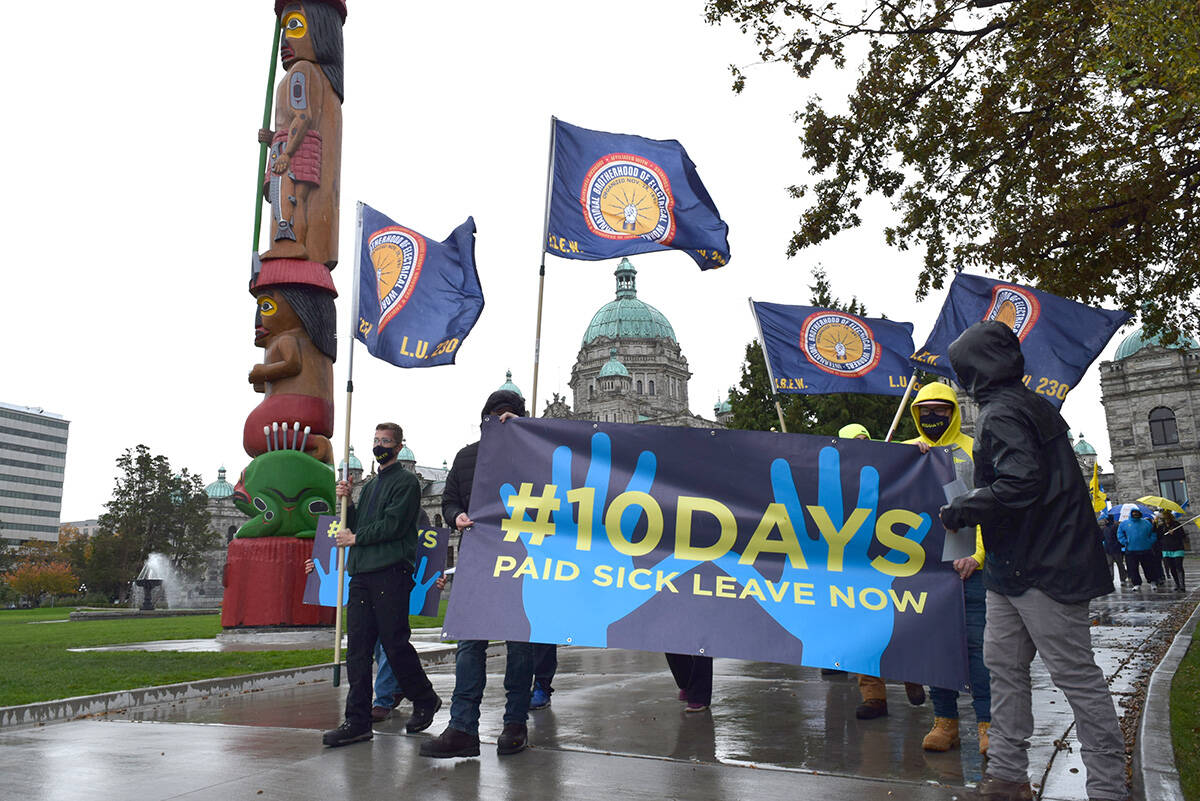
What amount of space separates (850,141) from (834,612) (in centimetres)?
934

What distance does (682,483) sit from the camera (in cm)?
562

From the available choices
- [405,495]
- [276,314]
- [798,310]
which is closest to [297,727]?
[405,495]

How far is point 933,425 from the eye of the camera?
5.66 m

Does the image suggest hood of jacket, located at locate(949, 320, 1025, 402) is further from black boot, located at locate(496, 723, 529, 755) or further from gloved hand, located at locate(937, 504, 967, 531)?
black boot, located at locate(496, 723, 529, 755)

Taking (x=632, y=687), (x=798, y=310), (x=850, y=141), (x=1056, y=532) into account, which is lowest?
(x=632, y=687)

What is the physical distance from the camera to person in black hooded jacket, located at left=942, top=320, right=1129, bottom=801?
13.1ft

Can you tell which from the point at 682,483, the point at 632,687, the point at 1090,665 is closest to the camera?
the point at 1090,665

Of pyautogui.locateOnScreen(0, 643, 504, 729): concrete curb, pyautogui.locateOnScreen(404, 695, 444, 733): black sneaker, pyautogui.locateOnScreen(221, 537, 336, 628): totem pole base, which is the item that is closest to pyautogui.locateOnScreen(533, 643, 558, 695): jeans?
pyautogui.locateOnScreen(404, 695, 444, 733): black sneaker

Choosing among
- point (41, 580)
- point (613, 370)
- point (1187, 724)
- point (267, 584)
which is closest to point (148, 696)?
point (1187, 724)

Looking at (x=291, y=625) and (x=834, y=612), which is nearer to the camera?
(x=834, y=612)

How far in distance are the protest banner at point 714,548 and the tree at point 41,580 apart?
68.2m

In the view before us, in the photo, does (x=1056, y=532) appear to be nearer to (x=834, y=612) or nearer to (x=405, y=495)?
(x=834, y=612)

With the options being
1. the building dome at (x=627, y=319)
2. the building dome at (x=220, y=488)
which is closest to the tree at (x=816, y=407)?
the building dome at (x=627, y=319)

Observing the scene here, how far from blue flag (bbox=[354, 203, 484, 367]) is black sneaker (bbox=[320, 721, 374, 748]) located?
3.15 m
